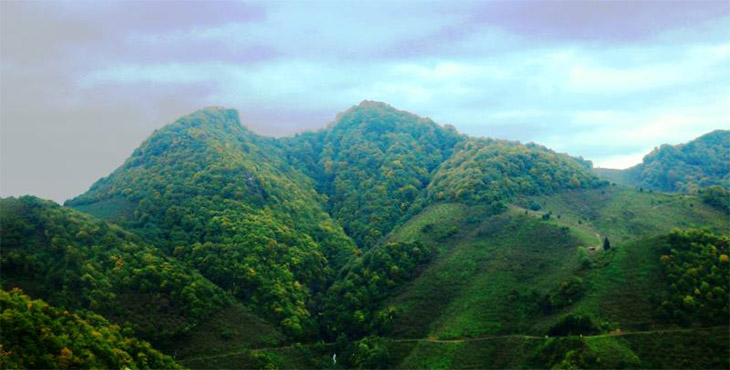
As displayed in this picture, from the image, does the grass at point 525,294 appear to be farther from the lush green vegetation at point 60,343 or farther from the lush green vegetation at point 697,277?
the lush green vegetation at point 60,343

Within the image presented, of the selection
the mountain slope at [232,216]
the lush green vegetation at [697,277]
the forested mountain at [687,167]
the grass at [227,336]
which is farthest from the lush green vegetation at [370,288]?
the forested mountain at [687,167]

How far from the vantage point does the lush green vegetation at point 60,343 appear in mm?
44094

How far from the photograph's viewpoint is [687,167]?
152 metres

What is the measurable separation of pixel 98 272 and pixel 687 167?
17098 cm

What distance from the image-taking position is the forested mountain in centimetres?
14166

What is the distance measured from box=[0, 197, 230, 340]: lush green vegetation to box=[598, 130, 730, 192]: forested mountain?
455 feet

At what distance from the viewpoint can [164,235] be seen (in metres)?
97.8

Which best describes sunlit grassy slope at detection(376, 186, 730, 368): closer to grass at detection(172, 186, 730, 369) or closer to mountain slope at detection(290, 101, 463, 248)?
grass at detection(172, 186, 730, 369)

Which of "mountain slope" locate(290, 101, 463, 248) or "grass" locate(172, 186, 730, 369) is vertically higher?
"mountain slope" locate(290, 101, 463, 248)

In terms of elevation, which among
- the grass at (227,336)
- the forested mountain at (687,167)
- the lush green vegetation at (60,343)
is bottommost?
the grass at (227,336)

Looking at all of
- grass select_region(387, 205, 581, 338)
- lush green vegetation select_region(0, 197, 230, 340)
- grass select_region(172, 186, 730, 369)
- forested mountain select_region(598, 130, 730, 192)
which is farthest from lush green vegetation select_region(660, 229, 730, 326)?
forested mountain select_region(598, 130, 730, 192)

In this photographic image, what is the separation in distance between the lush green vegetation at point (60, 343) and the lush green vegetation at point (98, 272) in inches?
254

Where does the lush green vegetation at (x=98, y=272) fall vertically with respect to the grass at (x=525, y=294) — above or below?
above

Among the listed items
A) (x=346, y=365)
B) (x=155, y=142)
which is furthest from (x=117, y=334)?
(x=155, y=142)
